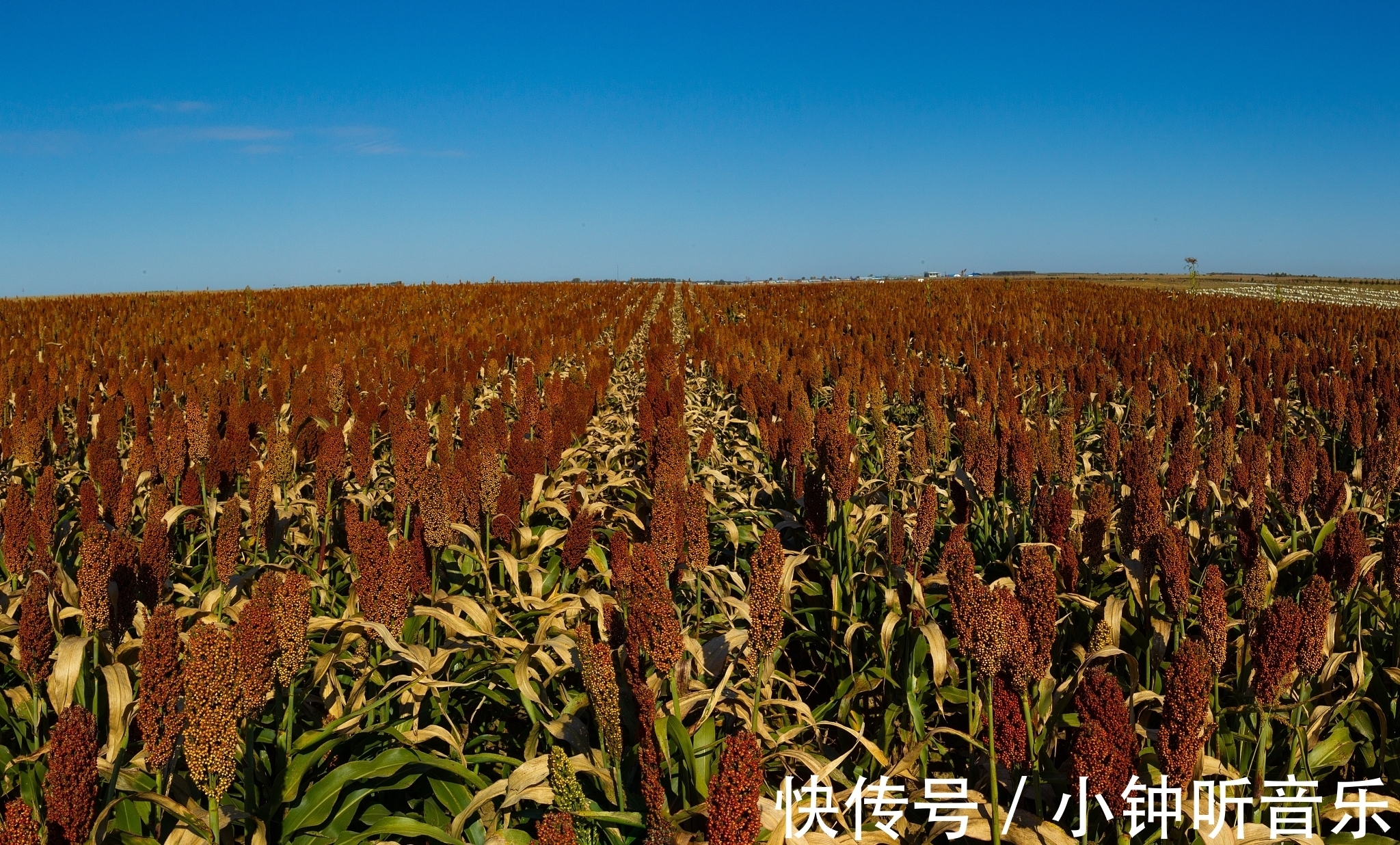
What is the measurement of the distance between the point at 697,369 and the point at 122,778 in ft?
32.1

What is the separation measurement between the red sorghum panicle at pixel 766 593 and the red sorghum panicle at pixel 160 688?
1.14m

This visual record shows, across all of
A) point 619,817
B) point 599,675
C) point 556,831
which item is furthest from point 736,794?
point 619,817

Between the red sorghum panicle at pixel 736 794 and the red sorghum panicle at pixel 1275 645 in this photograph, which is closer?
the red sorghum panicle at pixel 736 794

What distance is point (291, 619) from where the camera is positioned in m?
1.78

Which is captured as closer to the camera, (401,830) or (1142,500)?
(401,830)

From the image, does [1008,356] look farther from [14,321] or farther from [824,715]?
[14,321]

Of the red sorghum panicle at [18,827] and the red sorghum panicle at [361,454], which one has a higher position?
the red sorghum panicle at [361,454]

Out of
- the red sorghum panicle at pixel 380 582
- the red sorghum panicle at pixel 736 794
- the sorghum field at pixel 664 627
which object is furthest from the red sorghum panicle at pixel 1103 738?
the red sorghum panicle at pixel 380 582

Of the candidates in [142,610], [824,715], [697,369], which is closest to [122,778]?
[142,610]

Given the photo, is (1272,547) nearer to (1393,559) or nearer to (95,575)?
(1393,559)

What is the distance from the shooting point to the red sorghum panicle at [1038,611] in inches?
69.4

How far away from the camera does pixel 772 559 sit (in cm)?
193

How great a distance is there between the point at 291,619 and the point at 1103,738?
1.62m

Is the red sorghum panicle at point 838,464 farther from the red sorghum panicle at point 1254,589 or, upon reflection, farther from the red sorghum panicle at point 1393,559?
the red sorghum panicle at point 1393,559
